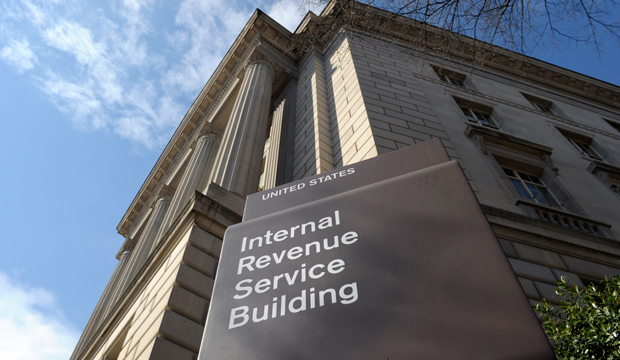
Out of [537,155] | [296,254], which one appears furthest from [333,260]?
[537,155]

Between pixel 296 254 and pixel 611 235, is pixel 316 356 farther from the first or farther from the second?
pixel 611 235

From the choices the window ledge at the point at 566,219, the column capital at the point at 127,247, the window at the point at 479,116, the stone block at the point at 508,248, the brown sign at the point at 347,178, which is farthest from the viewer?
the column capital at the point at 127,247

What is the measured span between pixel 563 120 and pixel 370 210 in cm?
1938

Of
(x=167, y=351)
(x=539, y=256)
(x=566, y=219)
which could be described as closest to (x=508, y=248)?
(x=539, y=256)

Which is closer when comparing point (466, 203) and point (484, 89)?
point (466, 203)

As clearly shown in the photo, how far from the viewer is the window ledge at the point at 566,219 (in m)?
10.3

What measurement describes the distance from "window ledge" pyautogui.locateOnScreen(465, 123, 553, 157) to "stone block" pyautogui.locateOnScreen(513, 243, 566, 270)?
4.99 metres

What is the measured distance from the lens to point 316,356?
2.40 m

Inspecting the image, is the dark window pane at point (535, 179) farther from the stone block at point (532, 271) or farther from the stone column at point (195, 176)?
the stone column at point (195, 176)

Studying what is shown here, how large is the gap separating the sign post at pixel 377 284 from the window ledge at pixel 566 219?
7973mm

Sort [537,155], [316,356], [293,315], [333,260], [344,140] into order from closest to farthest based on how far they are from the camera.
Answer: [316,356], [293,315], [333,260], [344,140], [537,155]

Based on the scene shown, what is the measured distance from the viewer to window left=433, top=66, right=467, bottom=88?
19406 mm

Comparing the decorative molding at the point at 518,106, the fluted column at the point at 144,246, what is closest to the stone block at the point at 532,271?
the decorative molding at the point at 518,106

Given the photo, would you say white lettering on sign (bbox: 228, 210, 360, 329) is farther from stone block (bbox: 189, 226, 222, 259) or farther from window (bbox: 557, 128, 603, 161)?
window (bbox: 557, 128, 603, 161)
